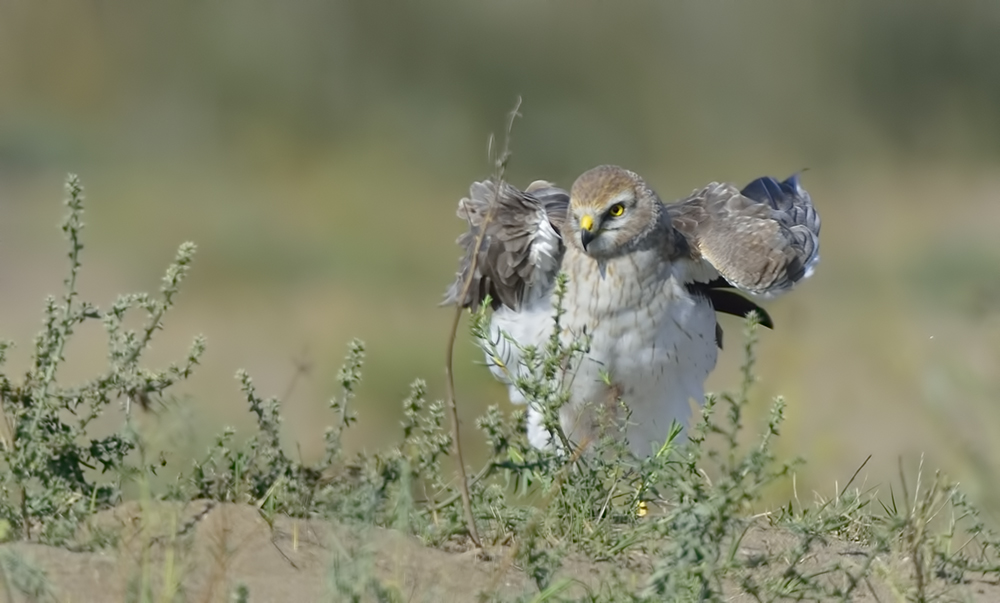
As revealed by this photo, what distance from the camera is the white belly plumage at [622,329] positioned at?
5.79m

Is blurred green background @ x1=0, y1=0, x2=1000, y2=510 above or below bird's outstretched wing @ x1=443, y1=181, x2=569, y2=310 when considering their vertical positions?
above

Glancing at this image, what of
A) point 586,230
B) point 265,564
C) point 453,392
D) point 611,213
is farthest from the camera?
point 611,213

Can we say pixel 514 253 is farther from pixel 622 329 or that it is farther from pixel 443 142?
pixel 443 142

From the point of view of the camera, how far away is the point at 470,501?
3.94 meters

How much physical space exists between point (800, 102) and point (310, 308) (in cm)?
593

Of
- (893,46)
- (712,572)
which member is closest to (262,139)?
(893,46)

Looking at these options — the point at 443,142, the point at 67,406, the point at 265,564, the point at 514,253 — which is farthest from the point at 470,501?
the point at 443,142

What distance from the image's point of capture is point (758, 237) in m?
5.93

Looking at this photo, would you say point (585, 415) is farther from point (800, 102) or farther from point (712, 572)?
point (800, 102)

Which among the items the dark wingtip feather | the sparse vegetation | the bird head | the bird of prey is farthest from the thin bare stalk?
the dark wingtip feather

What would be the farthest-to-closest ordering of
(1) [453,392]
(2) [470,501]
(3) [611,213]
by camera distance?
(3) [611,213]
(2) [470,501]
(1) [453,392]

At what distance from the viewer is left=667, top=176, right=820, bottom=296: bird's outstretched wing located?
19.2 feet

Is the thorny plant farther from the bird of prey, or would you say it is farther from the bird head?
the bird head

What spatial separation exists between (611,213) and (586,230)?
0.66 feet
